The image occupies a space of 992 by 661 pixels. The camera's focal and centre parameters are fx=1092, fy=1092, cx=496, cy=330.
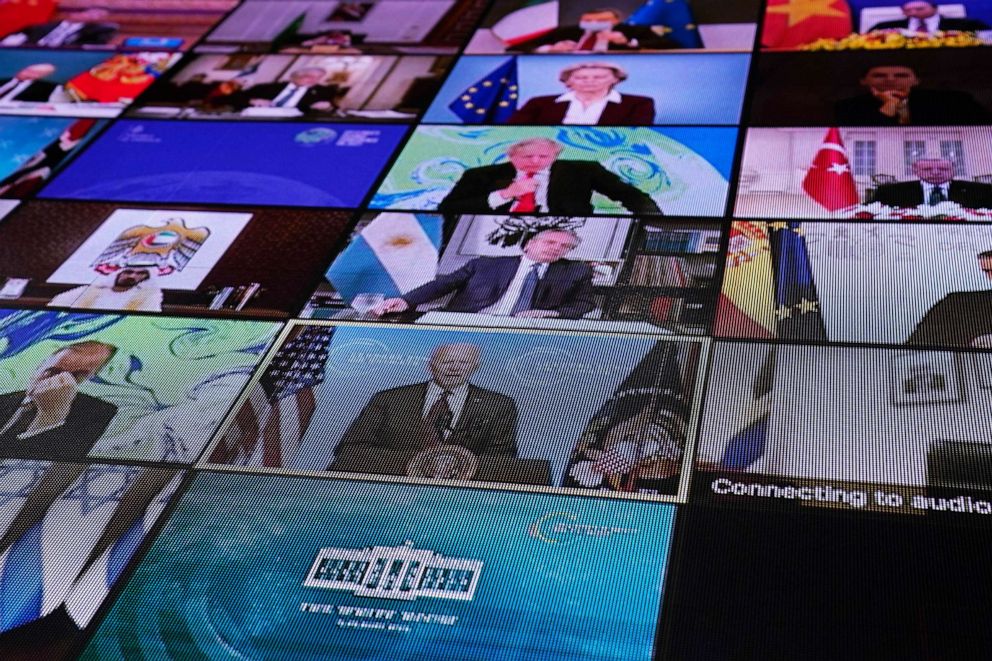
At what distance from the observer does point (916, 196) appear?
13.3ft

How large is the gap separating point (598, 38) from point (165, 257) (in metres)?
2.49

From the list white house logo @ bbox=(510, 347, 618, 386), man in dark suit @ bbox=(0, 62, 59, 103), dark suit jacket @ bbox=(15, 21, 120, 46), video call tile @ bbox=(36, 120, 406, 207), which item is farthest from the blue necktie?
dark suit jacket @ bbox=(15, 21, 120, 46)

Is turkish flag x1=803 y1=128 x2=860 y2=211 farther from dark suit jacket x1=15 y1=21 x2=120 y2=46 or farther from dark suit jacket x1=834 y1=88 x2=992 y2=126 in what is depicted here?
dark suit jacket x1=15 y1=21 x2=120 y2=46

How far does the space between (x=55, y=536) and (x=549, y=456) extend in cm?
138

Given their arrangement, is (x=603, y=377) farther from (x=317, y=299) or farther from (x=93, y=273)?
(x=93, y=273)

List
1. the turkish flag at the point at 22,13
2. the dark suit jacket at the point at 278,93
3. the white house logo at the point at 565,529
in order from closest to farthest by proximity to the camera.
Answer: the white house logo at the point at 565,529, the dark suit jacket at the point at 278,93, the turkish flag at the point at 22,13

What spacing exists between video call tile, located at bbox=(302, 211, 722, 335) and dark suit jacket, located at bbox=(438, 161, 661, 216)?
0.24 feet

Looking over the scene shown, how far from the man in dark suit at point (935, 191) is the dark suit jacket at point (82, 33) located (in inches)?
162

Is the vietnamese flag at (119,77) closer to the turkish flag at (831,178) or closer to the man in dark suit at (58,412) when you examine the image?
the man in dark suit at (58,412)

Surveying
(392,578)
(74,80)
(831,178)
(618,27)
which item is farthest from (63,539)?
(618,27)

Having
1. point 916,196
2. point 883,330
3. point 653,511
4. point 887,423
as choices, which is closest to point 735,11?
point 916,196

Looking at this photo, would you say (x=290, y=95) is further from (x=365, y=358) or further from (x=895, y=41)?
(x=895, y=41)

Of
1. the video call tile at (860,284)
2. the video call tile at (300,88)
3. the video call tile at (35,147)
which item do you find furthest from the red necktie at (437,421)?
the video call tile at (35,147)

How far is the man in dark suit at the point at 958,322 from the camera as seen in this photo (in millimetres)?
3357
